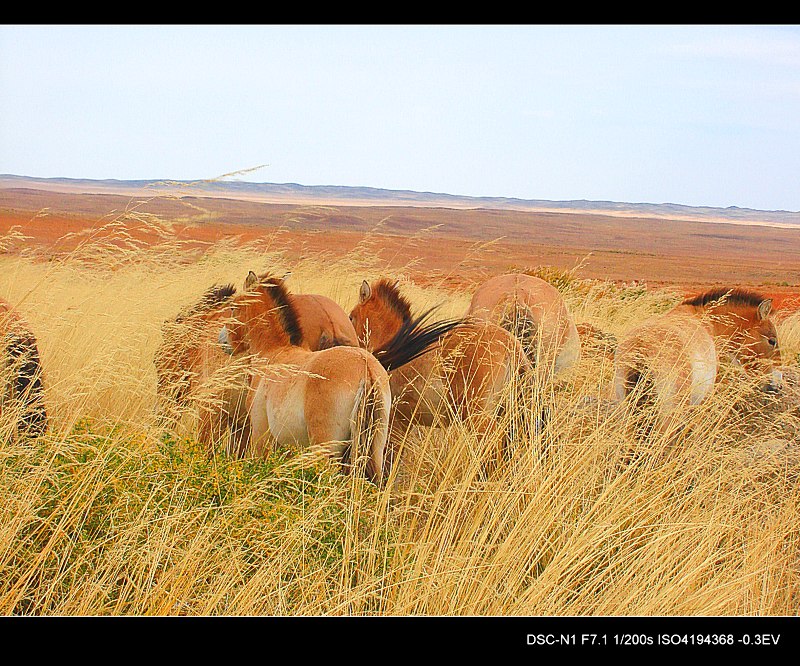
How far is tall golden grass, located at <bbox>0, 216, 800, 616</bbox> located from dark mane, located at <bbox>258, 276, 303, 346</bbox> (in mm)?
815

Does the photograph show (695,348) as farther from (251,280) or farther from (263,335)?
(251,280)

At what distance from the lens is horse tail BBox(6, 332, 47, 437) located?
3.75 m

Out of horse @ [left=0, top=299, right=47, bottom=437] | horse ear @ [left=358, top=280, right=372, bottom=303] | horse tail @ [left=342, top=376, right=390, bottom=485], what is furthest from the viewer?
horse ear @ [left=358, top=280, right=372, bottom=303]

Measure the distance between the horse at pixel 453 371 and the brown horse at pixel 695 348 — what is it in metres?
0.77

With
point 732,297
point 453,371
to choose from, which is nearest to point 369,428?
point 453,371

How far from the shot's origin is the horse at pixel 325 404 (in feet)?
12.5

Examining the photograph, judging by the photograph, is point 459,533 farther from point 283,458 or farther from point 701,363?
point 701,363

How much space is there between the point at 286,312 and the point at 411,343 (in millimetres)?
774

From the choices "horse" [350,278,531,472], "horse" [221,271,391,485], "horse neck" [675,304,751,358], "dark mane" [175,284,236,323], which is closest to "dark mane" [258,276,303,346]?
"horse" [221,271,391,485]

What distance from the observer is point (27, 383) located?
4055mm

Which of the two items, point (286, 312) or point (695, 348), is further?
point (695, 348)

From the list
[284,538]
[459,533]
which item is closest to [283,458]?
[284,538]

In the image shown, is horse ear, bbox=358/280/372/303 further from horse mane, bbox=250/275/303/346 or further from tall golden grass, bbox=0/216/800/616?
tall golden grass, bbox=0/216/800/616

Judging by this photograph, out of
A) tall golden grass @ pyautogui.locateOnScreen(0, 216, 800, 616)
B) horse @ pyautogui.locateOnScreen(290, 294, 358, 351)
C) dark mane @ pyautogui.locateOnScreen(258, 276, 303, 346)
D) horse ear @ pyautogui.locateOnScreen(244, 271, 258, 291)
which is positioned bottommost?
tall golden grass @ pyautogui.locateOnScreen(0, 216, 800, 616)
